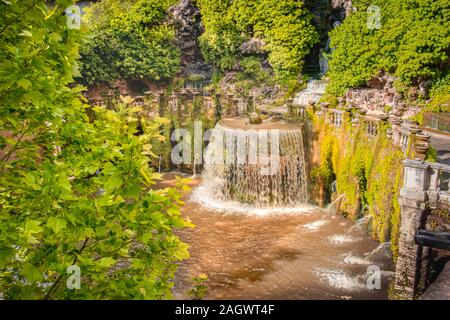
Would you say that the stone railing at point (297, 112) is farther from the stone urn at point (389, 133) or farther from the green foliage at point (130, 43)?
the green foliage at point (130, 43)

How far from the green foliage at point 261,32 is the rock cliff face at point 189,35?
921 millimetres

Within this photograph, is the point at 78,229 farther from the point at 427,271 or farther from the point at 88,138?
the point at 427,271

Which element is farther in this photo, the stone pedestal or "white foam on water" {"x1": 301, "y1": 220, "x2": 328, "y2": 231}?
"white foam on water" {"x1": 301, "y1": 220, "x2": 328, "y2": 231}

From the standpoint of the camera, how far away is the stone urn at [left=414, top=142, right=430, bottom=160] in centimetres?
1227

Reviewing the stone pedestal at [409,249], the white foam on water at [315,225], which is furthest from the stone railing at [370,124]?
the stone pedestal at [409,249]

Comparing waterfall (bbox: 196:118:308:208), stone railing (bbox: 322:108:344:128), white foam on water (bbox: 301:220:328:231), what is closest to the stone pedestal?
white foam on water (bbox: 301:220:328:231)

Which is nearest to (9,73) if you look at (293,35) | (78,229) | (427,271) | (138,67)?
(78,229)

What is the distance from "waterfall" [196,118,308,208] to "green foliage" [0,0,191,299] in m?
14.5

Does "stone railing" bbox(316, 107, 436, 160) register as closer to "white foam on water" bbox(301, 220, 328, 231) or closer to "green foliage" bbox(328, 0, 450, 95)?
"white foam on water" bbox(301, 220, 328, 231)

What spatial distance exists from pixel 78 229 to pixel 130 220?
57 cm

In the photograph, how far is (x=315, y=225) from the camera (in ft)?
56.5

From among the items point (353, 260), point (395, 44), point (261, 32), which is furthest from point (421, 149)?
point (261, 32)

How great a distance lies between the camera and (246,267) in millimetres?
13977

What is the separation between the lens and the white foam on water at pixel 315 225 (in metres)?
16.9
